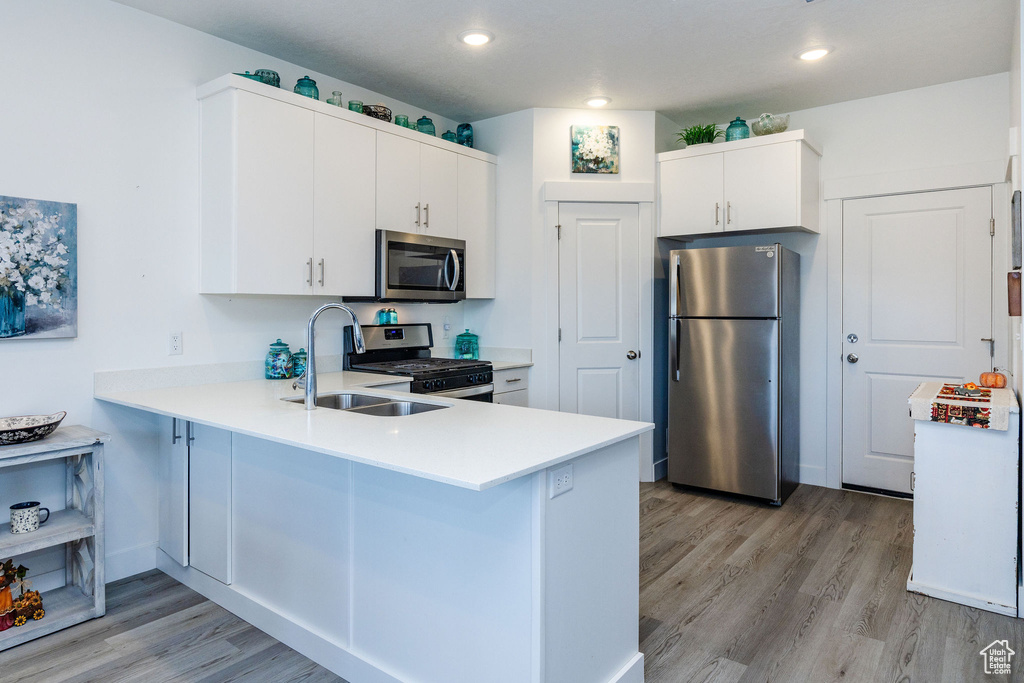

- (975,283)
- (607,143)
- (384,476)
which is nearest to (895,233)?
(975,283)

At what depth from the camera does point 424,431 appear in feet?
6.19

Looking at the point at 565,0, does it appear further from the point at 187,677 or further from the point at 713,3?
the point at 187,677

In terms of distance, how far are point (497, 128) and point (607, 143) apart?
2.53 feet

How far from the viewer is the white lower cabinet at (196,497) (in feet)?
8.11

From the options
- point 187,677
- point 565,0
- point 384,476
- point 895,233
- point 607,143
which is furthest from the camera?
point 607,143

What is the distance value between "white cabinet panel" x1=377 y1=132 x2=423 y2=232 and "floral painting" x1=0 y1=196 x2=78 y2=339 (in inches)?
56.3

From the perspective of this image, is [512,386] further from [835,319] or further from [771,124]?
[771,124]

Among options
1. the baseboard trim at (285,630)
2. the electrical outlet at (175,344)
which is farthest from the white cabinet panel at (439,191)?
the baseboard trim at (285,630)

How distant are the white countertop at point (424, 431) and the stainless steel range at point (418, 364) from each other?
2.57 ft

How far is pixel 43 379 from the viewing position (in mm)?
2516

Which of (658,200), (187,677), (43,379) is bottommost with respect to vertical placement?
(187,677)

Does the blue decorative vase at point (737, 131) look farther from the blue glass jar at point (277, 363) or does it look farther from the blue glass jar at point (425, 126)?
the blue glass jar at point (277, 363)

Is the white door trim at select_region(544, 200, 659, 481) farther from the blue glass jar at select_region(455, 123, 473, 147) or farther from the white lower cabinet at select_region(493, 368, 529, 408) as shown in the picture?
the blue glass jar at select_region(455, 123, 473, 147)

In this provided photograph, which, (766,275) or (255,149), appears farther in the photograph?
(766,275)
